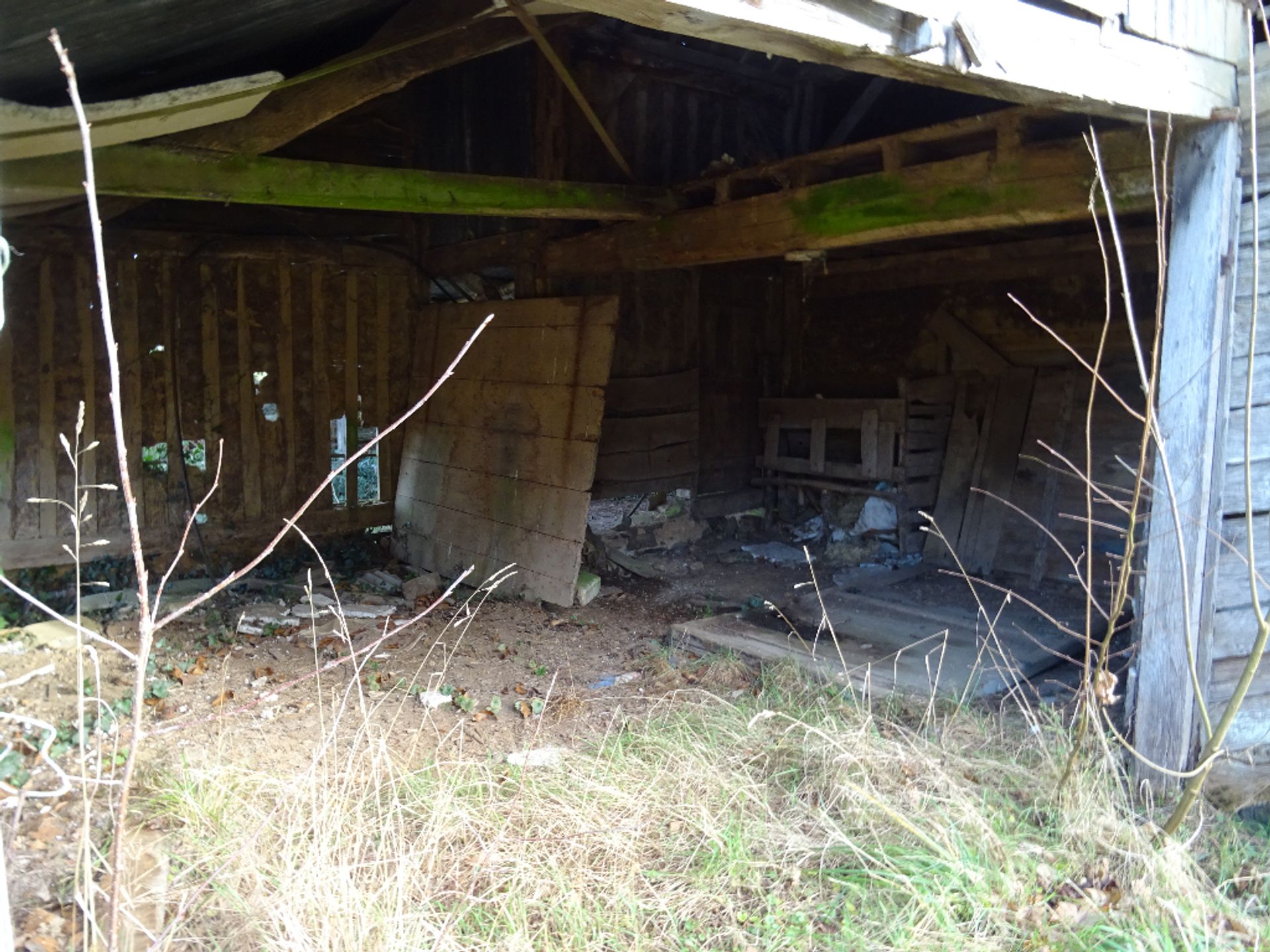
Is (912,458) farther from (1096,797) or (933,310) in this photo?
(1096,797)

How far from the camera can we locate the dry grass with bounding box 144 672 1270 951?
8.57 feet

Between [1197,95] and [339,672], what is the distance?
4611 mm

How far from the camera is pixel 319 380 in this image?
7219 mm

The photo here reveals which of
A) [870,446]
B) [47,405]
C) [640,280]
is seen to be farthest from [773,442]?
[47,405]

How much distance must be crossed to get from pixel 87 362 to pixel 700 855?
544 centimetres

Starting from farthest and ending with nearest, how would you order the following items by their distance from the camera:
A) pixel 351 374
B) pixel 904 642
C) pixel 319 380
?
1. pixel 351 374
2. pixel 319 380
3. pixel 904 642

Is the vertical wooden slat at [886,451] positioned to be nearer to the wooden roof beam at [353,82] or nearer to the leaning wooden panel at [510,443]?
the leaning wooden panel at [510,443]

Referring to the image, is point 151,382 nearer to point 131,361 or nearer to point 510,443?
point 131,361

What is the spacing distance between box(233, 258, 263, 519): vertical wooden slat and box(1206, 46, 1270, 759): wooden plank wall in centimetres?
614

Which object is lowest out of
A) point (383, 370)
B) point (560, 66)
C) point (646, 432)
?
point (646, 432)

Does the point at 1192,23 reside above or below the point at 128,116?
above

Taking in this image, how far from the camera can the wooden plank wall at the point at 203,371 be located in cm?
602

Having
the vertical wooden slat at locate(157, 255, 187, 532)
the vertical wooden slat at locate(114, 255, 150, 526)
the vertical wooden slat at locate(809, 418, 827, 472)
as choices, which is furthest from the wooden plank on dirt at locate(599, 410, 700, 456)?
the vertical wooden slat at locate(114, 255, 150, 526)

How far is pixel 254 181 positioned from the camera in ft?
14.3
